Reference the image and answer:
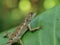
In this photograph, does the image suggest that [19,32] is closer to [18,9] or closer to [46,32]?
[46,32]

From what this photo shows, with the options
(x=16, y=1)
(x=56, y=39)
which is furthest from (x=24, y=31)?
(x=16, y=1)

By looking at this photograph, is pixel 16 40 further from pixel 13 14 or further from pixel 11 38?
pixel 13 14

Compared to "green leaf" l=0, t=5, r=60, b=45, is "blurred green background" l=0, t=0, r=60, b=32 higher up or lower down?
lower down

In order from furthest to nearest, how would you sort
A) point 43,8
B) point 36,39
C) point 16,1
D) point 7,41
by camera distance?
point 16,1
point 43,8
point 7,41
point 36,39

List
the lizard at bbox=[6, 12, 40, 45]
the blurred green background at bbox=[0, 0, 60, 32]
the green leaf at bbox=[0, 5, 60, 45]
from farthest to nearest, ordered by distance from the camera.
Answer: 1. the blurred green background at bbox=[0, 0, 60, 32]
2. the lizard at bbox=[6, 12, 40, 45]
3. the green leaf at bbox=[0, 5, 60, 45]

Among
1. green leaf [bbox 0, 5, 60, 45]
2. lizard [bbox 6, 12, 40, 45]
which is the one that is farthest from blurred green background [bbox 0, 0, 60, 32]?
green leaf [bbox 0, 5, 60, 45]

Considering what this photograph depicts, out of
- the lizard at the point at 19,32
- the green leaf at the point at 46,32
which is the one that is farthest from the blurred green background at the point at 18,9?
the green leaf at the point at 46,32

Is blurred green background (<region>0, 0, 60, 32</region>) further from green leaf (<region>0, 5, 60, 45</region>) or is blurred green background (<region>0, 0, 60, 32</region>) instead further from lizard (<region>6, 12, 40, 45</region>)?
green leaf (<region>0, 5, 60, 45</region>)

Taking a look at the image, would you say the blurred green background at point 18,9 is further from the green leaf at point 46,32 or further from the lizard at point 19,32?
the green leaf at point 46,32
